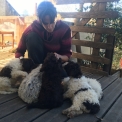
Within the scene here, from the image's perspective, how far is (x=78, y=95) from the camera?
1.79 metres

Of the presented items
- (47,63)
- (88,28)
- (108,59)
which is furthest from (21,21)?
(47,63)

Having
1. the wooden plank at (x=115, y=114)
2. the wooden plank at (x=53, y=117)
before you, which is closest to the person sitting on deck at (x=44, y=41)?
the wooden plank at (x=53, y=117)

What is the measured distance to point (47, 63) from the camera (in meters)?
1.73

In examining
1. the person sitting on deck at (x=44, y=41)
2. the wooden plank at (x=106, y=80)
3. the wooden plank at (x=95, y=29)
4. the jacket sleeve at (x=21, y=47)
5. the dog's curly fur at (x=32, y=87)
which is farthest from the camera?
the wooden plank at (x=95, y=29)

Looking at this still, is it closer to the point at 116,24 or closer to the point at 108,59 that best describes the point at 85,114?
Answer: the point at 108,59

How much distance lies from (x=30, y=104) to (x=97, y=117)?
2.23 ft

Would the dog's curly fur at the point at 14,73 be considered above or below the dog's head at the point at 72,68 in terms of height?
below

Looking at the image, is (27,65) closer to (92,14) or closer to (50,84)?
(50,84)

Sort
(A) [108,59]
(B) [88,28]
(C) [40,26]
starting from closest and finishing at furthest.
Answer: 1. (C) [40,26]
2. (A) [108,59]
3. (B) [88,28]

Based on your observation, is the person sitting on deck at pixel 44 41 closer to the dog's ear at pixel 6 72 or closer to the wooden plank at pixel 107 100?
the dog's ear at pixel 6 72

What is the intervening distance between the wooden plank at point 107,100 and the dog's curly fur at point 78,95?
5 cm

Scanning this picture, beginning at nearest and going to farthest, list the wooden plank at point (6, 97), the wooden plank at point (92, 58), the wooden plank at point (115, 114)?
the wooden plank at point (115, 114) < the wooden plank at point (6, 97) < the wooden plank at point (92, 58)

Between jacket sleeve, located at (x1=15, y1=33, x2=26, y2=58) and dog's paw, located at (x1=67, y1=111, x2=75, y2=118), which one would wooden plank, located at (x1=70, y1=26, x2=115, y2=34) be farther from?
dog's paw, located at (x1=67, y1=111, x2=75, y2=118)

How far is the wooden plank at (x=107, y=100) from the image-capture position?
166 centimetres
